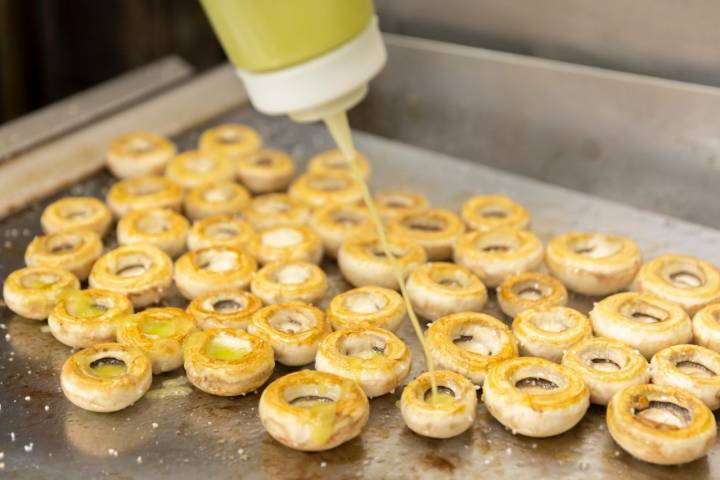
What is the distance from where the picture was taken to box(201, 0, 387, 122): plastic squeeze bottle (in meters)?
1.94

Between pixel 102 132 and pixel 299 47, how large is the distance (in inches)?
80.2

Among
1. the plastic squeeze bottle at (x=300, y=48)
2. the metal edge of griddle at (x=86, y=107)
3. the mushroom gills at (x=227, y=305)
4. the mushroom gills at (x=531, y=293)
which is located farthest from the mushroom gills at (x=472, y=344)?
the metal edge of griddle at (x=86, y=107)

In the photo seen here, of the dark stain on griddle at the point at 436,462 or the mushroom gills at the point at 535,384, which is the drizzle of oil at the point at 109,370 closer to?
the dark stain on griddle at the point at 436,462

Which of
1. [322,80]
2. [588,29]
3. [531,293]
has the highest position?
[322,80]

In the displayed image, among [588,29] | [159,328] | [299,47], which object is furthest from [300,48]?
[588,29]

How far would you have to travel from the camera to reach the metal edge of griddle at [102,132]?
3422 millimetres

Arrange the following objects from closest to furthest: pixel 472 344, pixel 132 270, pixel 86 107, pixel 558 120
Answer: pixel 472 344 < pixel 132 270 < pixel 558 120 < pixel 86 107

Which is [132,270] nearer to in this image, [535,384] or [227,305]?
[227,305]

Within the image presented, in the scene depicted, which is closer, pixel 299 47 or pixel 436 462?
Result: pixel 299 47

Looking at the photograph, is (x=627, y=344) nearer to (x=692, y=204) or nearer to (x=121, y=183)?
(x=692, y=204)

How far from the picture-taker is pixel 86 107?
3963 mm

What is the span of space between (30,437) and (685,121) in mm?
2385

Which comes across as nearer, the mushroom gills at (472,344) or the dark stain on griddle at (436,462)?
the dark stain on griddle at (436,462)

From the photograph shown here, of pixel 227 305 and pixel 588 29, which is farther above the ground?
pixel 588 29
